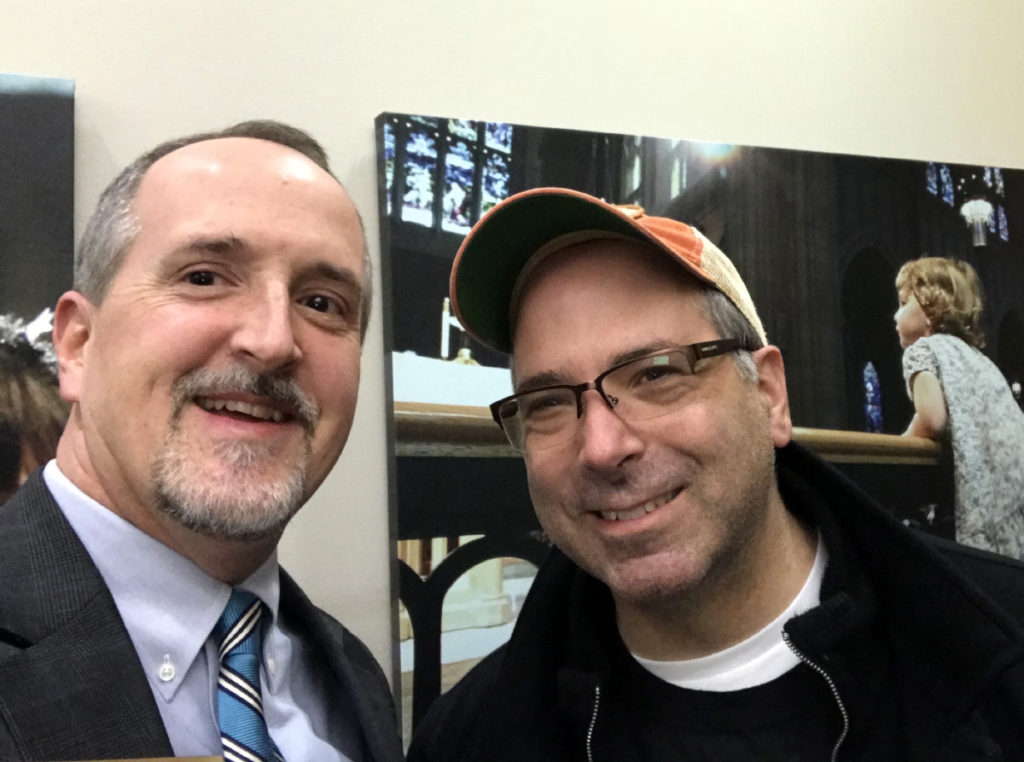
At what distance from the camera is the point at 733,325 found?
102cm

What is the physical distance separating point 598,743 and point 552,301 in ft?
1.91

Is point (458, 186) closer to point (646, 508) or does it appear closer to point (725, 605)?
point (646, 508)

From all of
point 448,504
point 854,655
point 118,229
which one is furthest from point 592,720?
point 118,229

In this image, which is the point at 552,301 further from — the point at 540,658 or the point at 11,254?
the point at 11,254

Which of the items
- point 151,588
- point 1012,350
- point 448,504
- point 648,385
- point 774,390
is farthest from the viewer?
point 1012,350

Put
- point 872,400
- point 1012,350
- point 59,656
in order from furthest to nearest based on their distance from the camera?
1. point 1012,350
2. point 872,400
3. point 59,656

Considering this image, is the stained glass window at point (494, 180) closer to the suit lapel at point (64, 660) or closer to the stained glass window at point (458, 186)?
the stained glass window at point (458, 186)

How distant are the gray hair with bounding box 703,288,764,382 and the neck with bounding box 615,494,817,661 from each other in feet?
0.67

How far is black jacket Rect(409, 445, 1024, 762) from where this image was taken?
0.88 m

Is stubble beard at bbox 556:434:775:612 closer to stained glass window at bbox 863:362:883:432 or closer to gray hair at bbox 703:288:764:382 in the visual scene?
gray hair at bbox 703:288:764:382

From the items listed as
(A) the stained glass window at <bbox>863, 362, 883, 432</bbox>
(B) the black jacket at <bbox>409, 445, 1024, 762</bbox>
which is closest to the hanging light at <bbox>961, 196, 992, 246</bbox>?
(A) the stained glass window at <bbox>863, 362, 883, 432</bbox>

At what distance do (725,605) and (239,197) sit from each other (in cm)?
81

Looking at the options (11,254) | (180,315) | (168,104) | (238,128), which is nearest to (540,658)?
(180,315)

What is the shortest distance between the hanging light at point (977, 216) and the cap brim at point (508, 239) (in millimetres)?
1296
